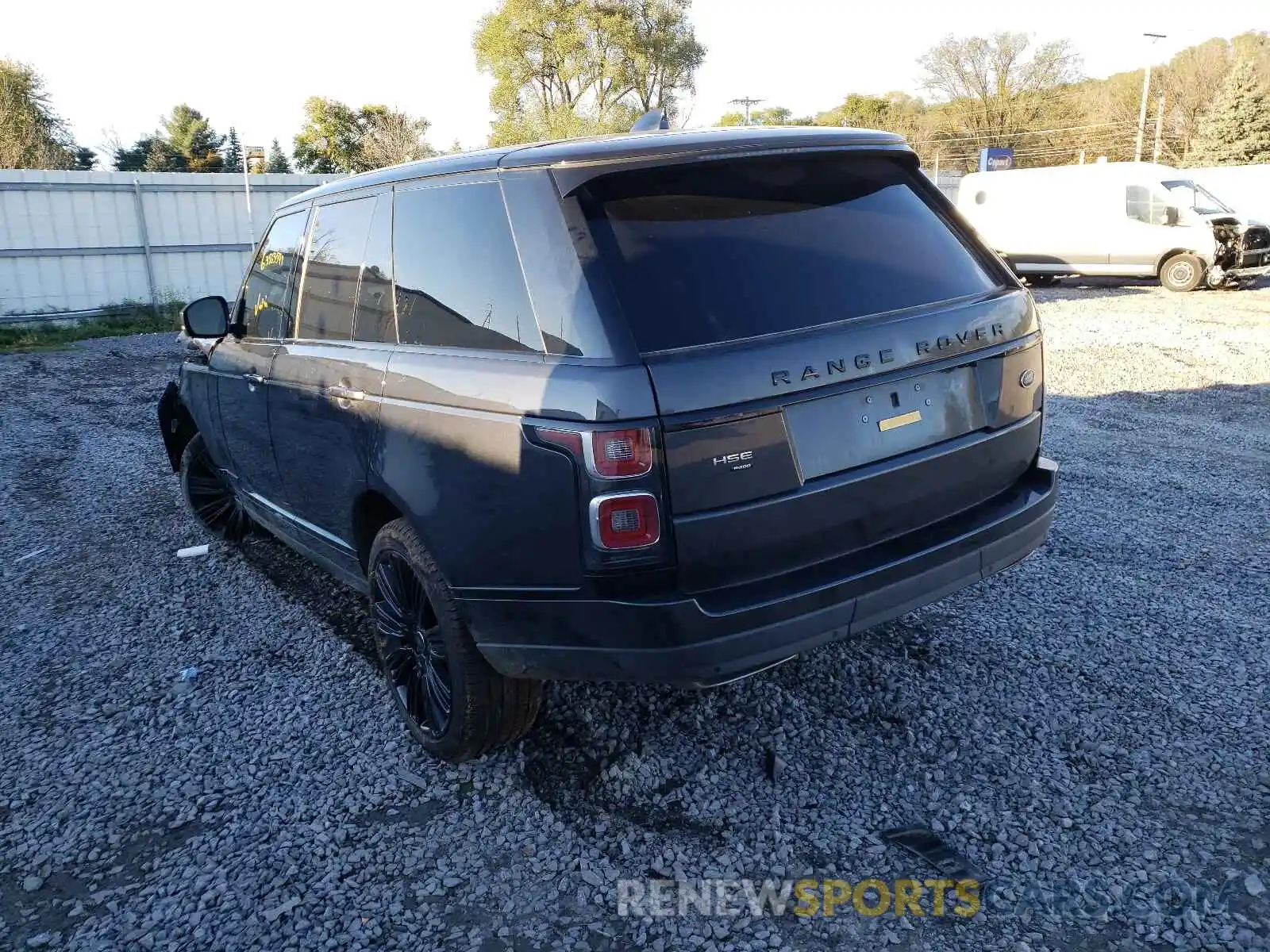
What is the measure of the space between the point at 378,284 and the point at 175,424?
3169mm

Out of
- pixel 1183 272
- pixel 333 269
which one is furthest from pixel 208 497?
pixel 1183 272

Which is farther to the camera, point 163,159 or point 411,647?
point 163,159

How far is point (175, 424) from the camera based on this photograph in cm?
579

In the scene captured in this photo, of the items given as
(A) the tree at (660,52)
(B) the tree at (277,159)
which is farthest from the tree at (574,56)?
(B) the tree at (277,159)

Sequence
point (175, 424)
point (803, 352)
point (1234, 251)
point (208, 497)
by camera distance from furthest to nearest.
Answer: point (1234, 251) < point (175, 424) < point (208, 497) < point (803, 352)

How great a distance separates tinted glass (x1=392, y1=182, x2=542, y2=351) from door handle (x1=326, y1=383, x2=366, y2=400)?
0.26 metres

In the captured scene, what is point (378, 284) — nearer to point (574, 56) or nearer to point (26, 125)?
point (574, 56)

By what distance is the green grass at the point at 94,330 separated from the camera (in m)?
14.6

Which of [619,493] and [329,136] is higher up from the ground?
[329,136]

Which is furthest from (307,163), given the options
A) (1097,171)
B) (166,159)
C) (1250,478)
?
(1250,478)

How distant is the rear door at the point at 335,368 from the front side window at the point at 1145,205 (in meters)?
17.5

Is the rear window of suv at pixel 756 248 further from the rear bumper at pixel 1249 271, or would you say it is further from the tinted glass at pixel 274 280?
the rear bumper at pixel 1249 271

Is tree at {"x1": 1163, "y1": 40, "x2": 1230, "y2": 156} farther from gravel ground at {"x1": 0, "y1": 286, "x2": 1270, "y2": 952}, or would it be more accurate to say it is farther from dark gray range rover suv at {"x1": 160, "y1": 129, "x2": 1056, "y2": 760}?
dark gray range rover suv at {"x1": 160, "y1": 129, "x2": 1056, "y2": 760}

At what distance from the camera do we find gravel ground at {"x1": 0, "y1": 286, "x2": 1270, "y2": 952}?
7.93 ft
